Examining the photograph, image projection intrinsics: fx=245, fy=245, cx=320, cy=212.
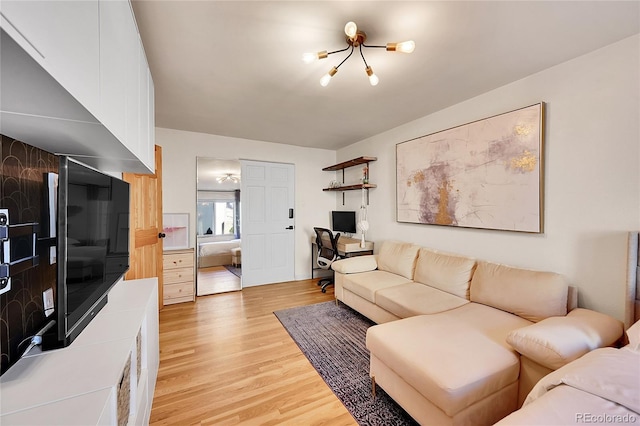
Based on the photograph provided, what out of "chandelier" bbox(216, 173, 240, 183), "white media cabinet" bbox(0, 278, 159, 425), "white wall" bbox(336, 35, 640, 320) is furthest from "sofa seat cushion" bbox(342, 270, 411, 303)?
"chandelier" bbox(216, 173, 240, 183)

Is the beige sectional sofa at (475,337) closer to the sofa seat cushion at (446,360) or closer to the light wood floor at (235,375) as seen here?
the sofa seat cushion at (446,360)

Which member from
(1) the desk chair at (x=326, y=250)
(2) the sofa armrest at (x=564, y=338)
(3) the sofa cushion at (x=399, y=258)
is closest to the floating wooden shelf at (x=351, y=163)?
(1) the desk chair at (x=326, y=250)

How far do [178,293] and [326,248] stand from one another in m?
2.17

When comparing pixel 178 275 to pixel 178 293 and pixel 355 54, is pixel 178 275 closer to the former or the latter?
pixel 178 293

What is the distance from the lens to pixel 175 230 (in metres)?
3.57

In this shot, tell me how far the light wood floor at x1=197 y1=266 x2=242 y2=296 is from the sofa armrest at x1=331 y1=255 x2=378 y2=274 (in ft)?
5.98

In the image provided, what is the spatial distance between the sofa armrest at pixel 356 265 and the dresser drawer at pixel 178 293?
206 cm

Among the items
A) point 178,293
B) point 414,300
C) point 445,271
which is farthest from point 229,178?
point 445,271

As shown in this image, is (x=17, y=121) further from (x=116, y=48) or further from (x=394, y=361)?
(x=394, y=361)

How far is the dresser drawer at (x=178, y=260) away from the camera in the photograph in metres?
3.34

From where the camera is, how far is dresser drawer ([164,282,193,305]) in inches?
131

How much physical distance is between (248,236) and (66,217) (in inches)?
127

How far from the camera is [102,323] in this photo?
1.27 meters

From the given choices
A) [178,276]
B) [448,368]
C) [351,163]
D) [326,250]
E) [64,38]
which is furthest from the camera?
[351,163]
